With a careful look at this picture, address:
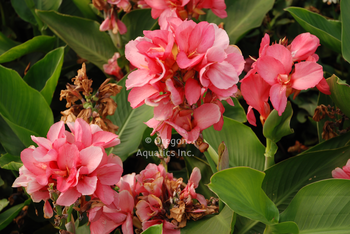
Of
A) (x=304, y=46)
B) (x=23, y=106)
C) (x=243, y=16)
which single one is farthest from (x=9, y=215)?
(x=243, y=16)

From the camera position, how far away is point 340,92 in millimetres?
655

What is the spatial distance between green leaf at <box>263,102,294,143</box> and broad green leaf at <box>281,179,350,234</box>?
0.35ft

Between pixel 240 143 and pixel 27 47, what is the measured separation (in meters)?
0.81

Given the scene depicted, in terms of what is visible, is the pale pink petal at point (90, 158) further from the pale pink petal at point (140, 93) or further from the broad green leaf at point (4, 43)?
the broad green leaf at point (4, 43)

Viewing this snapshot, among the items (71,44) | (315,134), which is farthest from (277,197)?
(71,44)

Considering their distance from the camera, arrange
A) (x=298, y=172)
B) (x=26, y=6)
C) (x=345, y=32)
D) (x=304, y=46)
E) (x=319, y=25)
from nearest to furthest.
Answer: (x=304, y=46)
(x=298, y=172)
(x=345, y=32)
(x=319, y=25)
(x=26, y=6)

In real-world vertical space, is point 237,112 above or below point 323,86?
below

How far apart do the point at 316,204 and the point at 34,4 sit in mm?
1153

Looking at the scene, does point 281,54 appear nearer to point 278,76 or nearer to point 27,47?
point 278,76

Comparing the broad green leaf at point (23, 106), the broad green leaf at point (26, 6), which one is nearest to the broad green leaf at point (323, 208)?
the broad green leaf at point (23, 106)

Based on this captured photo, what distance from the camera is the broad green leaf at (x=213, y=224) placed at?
2.00 ft

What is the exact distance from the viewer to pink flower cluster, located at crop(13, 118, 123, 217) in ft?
1.56

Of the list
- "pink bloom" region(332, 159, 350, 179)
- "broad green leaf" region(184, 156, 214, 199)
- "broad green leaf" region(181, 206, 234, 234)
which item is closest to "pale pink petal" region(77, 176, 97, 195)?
"broad green leaf" region(181, 206, 234, 234)

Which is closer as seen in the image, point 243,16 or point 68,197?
point 68,197
